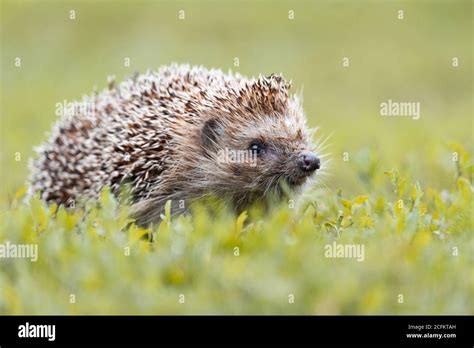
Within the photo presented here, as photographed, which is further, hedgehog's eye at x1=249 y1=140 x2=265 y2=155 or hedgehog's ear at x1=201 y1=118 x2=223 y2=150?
hedgehog's ear at x1=201 y1=118 x2=223 y2=150

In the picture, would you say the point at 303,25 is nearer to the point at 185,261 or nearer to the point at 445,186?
the point at 445,186

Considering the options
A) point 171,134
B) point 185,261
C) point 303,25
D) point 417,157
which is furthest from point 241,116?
point 303,25

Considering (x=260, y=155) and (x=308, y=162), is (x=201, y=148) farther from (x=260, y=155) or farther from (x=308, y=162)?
(x=308, y=162)

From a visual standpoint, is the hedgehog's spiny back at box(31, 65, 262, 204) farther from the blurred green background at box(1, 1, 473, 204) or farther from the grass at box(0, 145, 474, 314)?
the blurred green background at box(1, 1, 473, 204)

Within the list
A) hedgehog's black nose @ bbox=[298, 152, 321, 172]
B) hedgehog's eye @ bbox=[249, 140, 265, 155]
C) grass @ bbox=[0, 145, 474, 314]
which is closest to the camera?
grass @ bbox=[0, 145, 474, 314]
